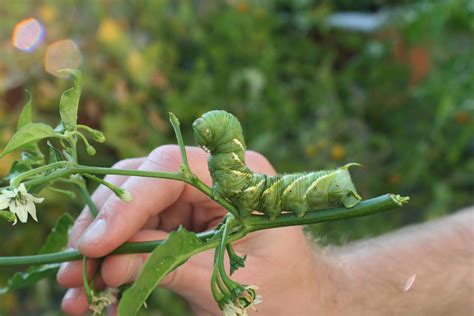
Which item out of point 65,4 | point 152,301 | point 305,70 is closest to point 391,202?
point 152,301

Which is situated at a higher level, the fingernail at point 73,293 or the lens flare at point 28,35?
the lens flare at point 28,35

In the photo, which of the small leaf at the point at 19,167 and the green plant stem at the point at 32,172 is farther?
the small leaf at the point at 19,167

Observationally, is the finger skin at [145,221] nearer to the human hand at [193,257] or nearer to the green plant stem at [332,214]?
the human hand at [193,257]

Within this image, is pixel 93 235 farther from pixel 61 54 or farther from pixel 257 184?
pixel 61 54

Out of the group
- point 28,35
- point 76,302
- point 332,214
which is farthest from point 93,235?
point 28,35

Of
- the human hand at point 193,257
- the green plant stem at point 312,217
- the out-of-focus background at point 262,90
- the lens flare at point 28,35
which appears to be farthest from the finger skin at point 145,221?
the lens flare at point 28,35

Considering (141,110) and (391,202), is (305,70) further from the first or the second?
(391,202)
